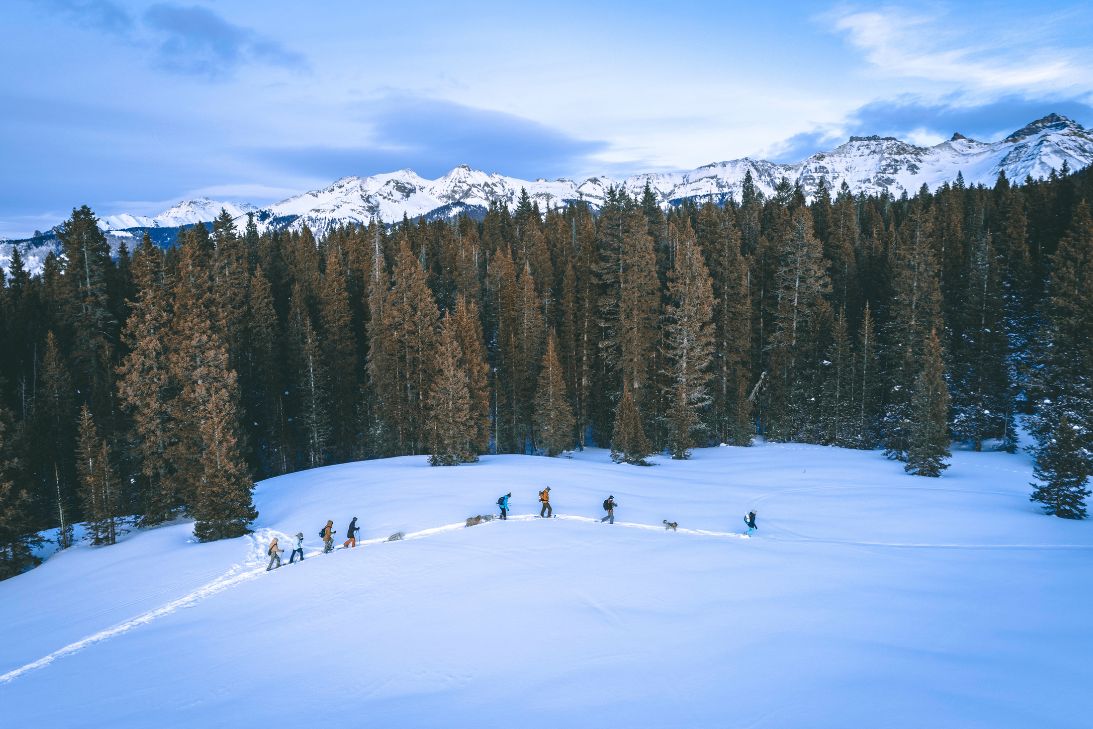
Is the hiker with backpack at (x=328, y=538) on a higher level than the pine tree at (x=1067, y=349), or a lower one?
lower

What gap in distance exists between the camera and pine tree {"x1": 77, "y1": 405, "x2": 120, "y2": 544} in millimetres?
28781

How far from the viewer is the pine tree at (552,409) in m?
45.6

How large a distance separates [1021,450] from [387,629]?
155ft

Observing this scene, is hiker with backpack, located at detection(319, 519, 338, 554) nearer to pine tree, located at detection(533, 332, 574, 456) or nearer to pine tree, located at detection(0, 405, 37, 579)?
pine tree, located at detection(0, 405, 37, 579)

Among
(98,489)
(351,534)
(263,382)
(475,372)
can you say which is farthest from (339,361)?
(351,534)

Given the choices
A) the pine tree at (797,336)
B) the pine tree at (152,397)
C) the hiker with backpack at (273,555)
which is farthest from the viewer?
the pine tree at (797,336)

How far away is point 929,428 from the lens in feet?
116

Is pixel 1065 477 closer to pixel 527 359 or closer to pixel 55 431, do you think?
pixel 527 359

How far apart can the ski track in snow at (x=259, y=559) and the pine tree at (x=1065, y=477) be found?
5503 mm

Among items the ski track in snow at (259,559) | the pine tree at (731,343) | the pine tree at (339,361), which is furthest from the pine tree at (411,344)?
the pine tree at (731,343)

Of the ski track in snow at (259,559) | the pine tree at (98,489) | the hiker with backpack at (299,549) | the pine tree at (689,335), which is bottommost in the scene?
the ski track in snow at (259,559)

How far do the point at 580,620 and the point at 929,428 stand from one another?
30.3 meters

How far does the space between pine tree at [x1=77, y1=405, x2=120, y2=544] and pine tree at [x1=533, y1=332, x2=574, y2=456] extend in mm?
27252

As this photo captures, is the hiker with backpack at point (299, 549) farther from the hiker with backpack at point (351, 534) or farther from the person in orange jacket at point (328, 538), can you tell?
the hiker with backpack at point (351, 534)
